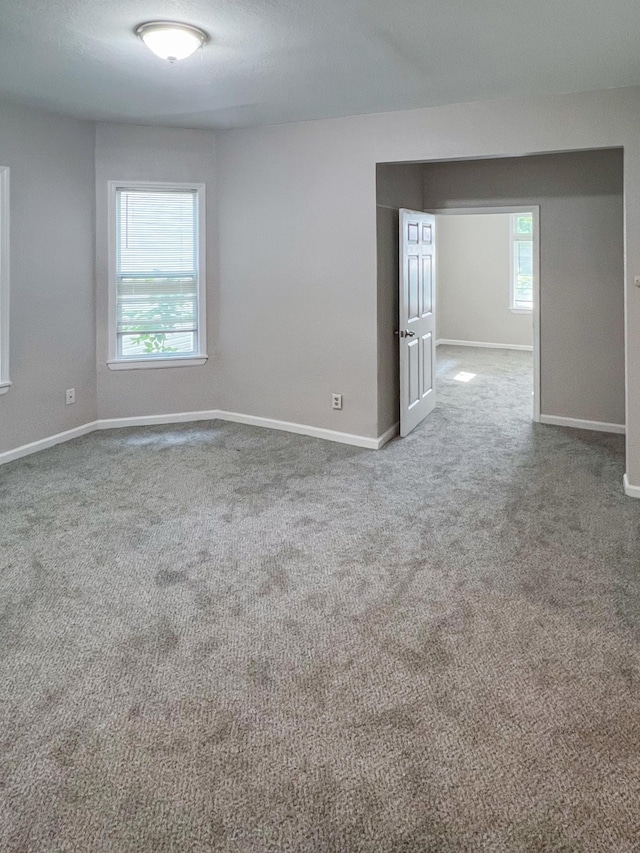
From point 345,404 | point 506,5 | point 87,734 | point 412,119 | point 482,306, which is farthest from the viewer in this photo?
point 482,306

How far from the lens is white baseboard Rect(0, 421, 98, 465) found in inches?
194

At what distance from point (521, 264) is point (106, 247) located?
7.13 meters

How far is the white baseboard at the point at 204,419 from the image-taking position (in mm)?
5180

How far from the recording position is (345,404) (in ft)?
17.7

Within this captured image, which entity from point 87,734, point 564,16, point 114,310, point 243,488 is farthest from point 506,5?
point 114,310

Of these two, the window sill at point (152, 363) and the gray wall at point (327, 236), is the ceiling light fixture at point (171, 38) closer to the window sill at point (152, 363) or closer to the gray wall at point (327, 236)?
the gray wall at point (327, 236)

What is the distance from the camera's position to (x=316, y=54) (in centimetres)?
353

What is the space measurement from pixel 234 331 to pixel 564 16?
11.9 feet

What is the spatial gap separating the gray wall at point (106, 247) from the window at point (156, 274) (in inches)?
2.9

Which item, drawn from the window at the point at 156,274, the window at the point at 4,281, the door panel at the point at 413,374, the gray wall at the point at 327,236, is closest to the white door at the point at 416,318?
the door panel at the point at 413,374

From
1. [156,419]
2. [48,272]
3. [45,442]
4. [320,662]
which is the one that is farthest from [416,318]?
[320,662]

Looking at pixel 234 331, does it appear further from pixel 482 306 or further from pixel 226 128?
pixel 482 306

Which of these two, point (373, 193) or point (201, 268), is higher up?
point (373, 193)

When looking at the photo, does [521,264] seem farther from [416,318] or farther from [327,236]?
→ [327,236]
